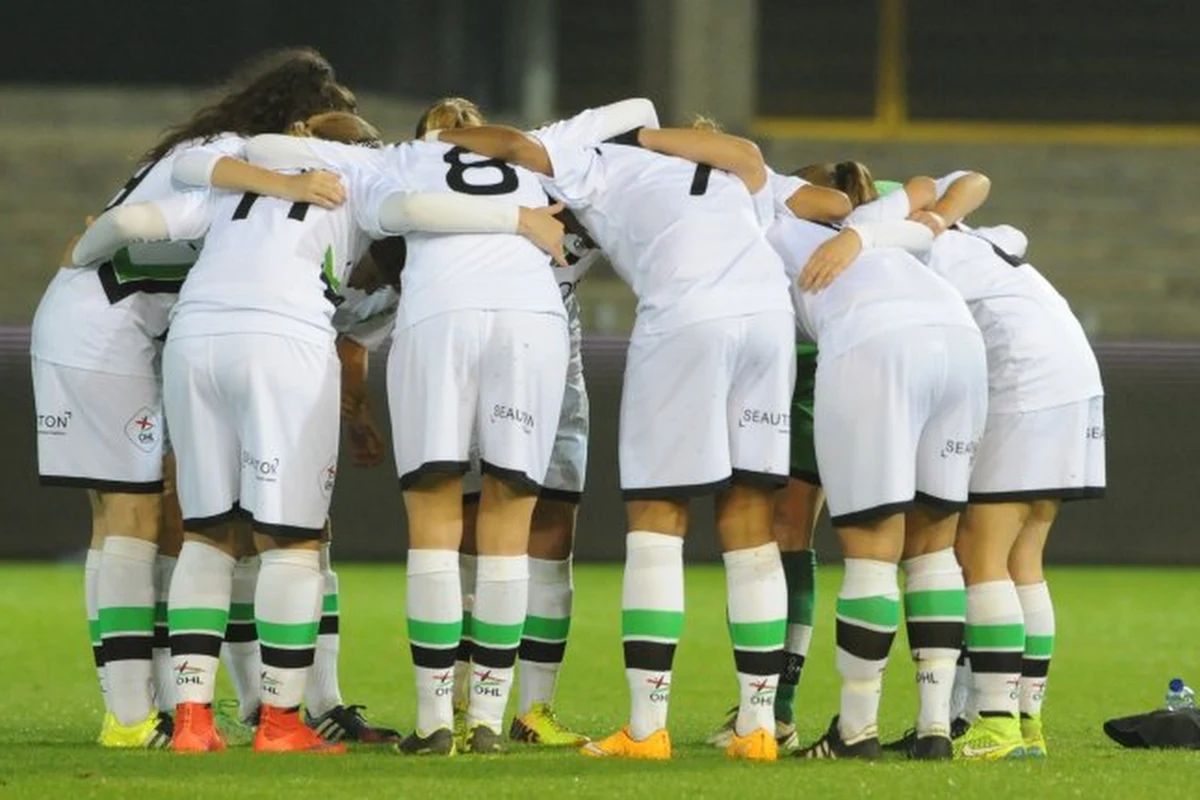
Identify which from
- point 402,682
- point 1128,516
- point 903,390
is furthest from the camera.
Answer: point 1128,516

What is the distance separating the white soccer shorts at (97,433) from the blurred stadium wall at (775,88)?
28.5 feet

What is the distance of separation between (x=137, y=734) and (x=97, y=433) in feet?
2.85

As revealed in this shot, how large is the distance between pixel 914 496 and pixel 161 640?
2.28m

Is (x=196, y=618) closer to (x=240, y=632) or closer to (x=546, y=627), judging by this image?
(x=240, y=632)

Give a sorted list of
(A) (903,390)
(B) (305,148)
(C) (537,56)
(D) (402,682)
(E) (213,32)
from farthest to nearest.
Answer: (C) (537,56)
(E) (213,32)
(D) (402,682)
(B) (305,148)
(A) (903,390)

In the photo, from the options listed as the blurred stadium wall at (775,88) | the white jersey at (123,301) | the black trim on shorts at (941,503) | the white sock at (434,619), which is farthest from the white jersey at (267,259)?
the blurred stadium wall at (775,88)

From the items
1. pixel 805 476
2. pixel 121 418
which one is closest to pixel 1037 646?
pixel 805 476

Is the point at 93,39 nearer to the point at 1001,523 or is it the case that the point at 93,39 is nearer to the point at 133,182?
the point at 133,182

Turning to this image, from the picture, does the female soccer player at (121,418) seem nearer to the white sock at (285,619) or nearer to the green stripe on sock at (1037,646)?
the white sock at (285,619)

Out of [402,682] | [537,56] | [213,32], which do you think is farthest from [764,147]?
[402,682]

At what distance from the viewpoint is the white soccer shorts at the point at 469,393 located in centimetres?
635

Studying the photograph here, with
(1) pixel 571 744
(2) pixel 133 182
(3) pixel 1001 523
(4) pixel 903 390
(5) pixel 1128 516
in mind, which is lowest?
(5) pixel 1128 516

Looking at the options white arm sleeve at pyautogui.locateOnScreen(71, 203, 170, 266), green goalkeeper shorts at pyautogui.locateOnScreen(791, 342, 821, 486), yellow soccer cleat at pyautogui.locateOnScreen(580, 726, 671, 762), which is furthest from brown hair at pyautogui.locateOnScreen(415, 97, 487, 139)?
yellow soccer cleat at pyautogui.locateOnScreen(580, 726, 671, 762)

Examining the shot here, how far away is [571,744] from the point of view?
6.90m
